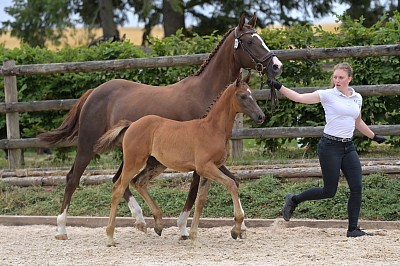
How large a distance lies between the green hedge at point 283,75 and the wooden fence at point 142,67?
0.41 meters

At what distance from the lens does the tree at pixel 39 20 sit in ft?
67.8

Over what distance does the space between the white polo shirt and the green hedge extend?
10.00 feet

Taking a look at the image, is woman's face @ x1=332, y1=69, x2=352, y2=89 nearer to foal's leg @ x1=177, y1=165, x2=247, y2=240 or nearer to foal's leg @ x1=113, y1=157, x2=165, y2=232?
foal's leg @ x1=177, y1=165, x2=247, y2=240

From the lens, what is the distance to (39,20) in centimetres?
2114

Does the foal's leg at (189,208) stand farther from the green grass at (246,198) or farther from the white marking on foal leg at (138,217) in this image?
the green grass at (246,198)

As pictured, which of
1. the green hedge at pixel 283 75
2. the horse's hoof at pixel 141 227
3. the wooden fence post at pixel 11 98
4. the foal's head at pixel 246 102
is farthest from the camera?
the wooden fence post at pixel 11 98

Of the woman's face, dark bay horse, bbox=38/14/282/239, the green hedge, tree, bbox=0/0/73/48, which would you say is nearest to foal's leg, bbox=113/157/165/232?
dark bay horse, bbox=38/14/282/239

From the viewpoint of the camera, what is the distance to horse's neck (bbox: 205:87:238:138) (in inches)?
288

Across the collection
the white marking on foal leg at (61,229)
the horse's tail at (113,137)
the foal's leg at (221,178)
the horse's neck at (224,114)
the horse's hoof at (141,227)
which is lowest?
the white marking on foal leg at (61,229)

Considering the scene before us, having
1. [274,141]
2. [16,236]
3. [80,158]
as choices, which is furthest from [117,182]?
[274,141]

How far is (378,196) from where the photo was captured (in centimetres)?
876

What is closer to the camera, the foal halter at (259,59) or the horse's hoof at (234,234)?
the horse's hoof at (234,234)

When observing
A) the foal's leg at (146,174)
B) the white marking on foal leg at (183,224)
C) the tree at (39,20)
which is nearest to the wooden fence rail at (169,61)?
the foal's leg at (146,174)

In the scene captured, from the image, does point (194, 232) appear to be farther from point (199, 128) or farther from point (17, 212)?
point (17, 212)
